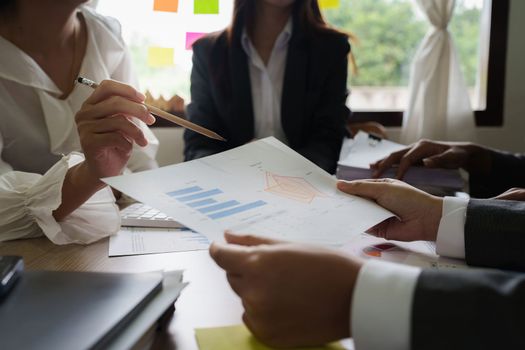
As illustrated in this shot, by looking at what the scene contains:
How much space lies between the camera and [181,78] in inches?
87.4

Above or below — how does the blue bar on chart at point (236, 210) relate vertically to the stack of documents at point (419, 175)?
above

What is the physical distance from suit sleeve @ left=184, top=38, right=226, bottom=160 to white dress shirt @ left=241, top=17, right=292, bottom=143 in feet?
0.47

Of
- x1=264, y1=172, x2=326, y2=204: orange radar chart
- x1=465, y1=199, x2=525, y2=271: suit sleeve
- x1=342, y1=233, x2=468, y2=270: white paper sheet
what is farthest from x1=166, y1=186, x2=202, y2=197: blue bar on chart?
x1=465, y1=199, x2=525, y2=271: suit sleeve

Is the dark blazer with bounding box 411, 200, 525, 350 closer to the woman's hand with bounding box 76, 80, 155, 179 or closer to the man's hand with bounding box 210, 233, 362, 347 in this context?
the man's hand with bounding box 210, 233, 362, 347

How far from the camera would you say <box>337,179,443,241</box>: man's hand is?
76 centimetres

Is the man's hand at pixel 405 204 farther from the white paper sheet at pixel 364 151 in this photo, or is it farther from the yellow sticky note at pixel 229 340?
the white paper sheet at pixel 364 151

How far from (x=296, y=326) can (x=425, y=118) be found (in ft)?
5.83

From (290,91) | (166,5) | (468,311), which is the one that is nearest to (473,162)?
(290,91)

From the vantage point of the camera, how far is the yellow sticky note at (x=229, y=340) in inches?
18.6

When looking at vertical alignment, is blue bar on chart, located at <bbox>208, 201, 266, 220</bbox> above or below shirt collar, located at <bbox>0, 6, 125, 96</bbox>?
below

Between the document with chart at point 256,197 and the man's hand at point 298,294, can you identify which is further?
the document with chart at point 256,197

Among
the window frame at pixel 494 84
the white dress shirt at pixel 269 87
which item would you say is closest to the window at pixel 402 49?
the window frame at pixel 494 84

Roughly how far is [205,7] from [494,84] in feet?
4.29

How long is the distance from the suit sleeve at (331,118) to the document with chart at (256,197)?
0.70 meters
